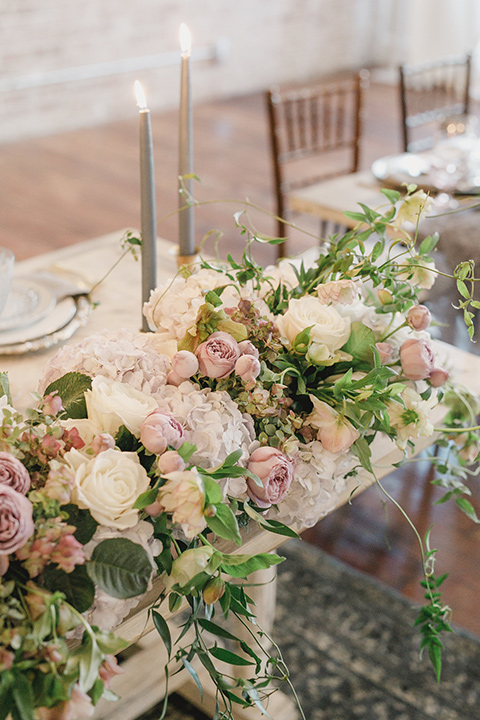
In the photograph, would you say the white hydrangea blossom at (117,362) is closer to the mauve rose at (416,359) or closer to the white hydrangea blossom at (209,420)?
the white hydrangea blossom at (209,420)

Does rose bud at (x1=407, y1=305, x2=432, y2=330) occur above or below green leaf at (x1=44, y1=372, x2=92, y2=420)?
above

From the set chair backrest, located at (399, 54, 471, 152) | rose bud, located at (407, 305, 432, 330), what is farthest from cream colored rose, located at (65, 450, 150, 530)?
chair backrest, located at (399, 54, 471, 152)

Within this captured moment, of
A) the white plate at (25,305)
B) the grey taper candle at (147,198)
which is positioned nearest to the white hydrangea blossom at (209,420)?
the grey taper candle at (147,198)

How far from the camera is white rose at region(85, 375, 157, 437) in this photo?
0.71 metres

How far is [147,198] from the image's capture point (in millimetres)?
992

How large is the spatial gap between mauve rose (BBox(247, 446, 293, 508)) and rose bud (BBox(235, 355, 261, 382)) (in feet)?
0.24

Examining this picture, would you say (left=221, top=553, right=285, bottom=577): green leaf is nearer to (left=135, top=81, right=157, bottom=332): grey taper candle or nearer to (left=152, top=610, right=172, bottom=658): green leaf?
(left=152, top=610, right=172, bottom=658): green leaf

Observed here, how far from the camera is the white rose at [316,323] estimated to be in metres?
0.82

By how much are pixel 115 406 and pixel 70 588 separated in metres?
0.17

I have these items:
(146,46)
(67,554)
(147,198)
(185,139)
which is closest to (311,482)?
(67,554)

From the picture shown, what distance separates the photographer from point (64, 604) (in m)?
0.57

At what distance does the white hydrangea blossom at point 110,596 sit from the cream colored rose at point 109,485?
0.01 meters

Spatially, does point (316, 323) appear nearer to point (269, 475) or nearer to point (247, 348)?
point (247, 348)

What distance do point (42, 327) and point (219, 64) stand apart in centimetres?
512
